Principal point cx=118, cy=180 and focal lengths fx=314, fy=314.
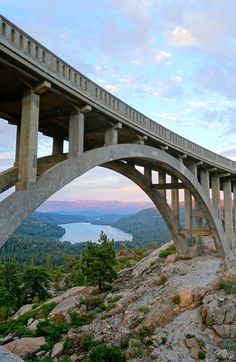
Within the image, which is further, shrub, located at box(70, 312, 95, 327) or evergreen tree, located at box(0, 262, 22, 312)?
evergreen tree, located at box(0, 262, 22, 312)

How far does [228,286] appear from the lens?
55.0ft

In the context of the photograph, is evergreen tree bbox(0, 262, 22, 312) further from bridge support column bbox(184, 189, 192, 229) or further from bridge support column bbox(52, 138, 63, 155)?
bridge support column bbox(52, 138, 63, 155)

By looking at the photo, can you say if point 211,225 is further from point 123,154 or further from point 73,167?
point 73,167

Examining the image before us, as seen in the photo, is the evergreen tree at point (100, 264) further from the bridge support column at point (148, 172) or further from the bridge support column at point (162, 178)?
the bridge support column at point (148, 172)

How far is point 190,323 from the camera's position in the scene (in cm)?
1502

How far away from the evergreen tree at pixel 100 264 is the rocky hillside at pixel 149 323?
1.27 meters

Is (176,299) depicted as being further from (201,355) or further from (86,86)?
(86,86)

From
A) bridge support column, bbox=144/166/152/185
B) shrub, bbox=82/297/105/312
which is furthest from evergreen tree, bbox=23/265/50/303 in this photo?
bridge support column, bbox=144/166/152/185

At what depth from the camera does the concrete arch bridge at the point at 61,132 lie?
370 inches

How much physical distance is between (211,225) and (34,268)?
66.9ft

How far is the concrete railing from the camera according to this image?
363 inches

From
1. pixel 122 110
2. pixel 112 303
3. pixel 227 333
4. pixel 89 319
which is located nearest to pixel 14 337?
pixel 89 319

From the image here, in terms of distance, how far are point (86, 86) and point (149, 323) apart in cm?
1152

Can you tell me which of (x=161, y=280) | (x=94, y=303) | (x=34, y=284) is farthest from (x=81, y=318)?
(x=34, y=284)
